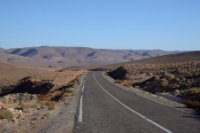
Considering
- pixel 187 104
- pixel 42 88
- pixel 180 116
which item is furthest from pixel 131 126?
pixel 42 88

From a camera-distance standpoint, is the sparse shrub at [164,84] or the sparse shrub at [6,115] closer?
the sparse shrub at [6,115]

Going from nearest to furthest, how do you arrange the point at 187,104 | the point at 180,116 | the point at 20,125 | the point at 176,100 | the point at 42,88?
the point at 20,125
the point at 180,116
the point at 187,104
the point at 176,100
the point at 42,88

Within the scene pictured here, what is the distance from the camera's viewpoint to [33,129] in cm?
1518

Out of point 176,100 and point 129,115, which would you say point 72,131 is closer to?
point 129,115

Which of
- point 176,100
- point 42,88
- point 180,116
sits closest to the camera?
point 180,116

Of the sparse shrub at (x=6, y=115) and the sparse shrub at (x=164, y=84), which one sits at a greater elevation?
the sparse shrub at (x=6, y=115)

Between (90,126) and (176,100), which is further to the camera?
(176,100)

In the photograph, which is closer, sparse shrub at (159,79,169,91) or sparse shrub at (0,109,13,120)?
sparse shrub at (0,109,13,120)

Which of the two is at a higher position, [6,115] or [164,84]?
[6,115]

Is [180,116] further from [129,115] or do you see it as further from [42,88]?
[42,88]

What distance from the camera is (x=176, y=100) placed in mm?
28188

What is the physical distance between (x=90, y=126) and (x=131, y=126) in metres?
1.44

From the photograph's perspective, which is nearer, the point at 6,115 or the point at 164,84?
the point at 6,115

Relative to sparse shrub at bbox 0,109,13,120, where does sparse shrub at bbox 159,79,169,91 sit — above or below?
below
